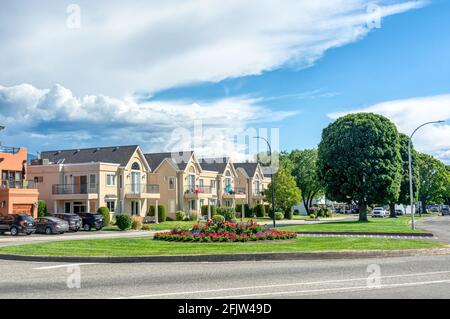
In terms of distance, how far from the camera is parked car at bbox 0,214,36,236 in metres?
37.9

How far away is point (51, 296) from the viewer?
35.0 feet

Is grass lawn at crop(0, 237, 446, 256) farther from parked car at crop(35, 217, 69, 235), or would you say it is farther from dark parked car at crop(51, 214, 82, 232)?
dark parked car at crop(51, 214, 82, 232)

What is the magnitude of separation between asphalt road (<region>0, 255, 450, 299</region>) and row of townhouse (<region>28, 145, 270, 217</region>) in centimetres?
3679

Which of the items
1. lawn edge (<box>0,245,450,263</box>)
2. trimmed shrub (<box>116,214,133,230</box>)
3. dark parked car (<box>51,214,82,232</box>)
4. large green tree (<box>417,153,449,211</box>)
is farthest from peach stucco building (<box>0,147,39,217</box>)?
large green tree (<box>417,153,449,211</box>)

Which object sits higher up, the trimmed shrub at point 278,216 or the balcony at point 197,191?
the balcony at point 197,191

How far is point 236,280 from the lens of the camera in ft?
41.7

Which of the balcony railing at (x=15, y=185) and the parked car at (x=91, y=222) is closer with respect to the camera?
the balcony railing at (x=15, y=185)

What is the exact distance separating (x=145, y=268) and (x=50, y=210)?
41.8 meters

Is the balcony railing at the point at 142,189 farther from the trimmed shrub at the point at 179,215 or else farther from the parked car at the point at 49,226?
the parked car at the point at 49,226

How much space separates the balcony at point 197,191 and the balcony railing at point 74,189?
15.1m

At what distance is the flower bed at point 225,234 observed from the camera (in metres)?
22.6

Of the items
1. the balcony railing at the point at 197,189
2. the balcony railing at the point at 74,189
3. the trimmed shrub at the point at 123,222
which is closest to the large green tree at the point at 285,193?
the balcony railing at the point at 197,189
